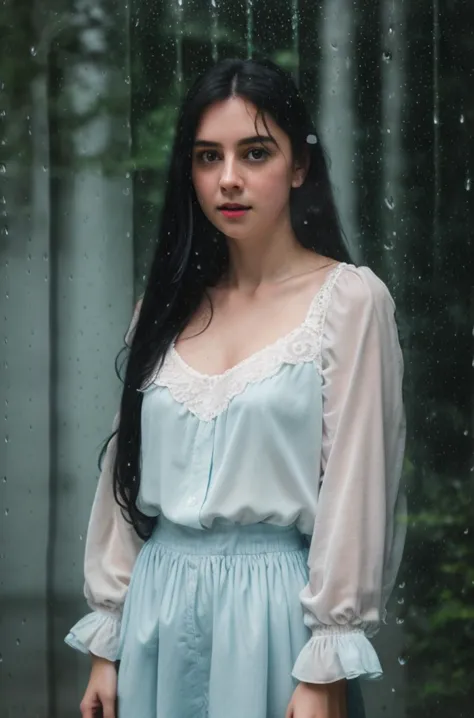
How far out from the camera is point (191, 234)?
1.66 meters

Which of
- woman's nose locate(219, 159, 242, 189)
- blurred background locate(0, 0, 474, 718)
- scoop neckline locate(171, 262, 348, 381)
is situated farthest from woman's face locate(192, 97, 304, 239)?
blurred background locate(0, 0, 474, 718)

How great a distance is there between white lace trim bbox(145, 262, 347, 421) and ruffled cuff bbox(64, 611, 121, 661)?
283mm

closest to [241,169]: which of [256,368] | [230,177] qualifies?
[230,177]

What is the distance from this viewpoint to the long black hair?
158 centimetres

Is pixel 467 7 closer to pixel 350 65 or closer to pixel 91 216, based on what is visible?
pixel 350 65

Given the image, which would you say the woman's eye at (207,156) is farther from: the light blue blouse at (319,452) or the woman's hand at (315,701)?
the woman's hand at (315,701)

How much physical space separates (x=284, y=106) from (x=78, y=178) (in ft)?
2.49

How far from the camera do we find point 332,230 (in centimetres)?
164

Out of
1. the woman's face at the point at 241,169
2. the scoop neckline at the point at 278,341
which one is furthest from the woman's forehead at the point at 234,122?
the scoop neckline at the point at 278,341

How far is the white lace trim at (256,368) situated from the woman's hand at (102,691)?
332 mm

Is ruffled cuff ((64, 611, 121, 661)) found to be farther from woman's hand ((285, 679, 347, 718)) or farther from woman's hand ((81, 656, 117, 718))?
woman's hand ((285, 679, 347, 718))

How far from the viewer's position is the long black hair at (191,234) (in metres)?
1.58

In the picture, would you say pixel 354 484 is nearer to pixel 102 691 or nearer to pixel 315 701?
pixel 315 701

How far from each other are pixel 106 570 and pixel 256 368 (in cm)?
33
